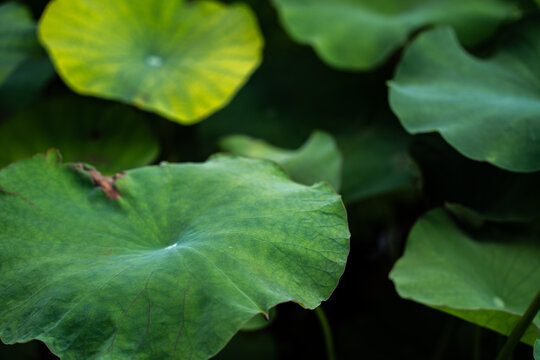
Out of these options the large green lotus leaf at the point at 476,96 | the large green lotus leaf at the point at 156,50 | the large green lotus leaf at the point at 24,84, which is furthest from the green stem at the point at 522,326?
the large green lotus leaf at the point at 24,84

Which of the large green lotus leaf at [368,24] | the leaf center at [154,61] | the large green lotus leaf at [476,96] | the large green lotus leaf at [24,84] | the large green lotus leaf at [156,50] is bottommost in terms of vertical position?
the large green lotus leaf at [24,84]

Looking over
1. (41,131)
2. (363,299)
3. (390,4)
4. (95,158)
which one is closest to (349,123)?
(390,4)

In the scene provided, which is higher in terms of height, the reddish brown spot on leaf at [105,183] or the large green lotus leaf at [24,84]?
the reddish brown spot on leaf at [105,183]

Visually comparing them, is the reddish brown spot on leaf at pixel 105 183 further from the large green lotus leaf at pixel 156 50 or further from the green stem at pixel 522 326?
the green stem at pixel 522 326

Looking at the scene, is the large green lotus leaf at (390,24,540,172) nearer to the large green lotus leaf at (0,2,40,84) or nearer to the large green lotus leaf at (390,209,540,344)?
the large green lotus leaf at (390,209,540,344)

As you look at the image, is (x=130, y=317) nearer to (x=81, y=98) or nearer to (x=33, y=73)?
(x=81, y=98)

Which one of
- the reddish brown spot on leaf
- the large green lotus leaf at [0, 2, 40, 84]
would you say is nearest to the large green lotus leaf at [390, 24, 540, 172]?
the reddish brown spot on leaf
